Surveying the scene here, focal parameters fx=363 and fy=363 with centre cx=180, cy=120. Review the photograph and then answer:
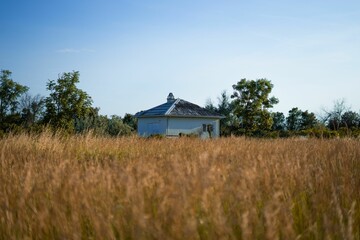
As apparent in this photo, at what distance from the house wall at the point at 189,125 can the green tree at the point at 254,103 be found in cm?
581

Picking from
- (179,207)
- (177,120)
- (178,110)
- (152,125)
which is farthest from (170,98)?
(179,207)

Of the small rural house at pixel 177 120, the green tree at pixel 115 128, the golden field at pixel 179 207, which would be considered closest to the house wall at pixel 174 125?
the small rural house at pixel 177 120

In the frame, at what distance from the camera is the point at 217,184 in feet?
9.16

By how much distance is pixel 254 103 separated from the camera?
42.6 m

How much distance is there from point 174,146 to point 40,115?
33873 millimetres

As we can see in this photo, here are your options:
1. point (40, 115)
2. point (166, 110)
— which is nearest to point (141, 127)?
point (166, 110)

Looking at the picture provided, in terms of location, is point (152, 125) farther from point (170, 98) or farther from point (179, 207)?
point (179, 207)

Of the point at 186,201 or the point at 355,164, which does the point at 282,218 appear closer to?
the point at 186,201

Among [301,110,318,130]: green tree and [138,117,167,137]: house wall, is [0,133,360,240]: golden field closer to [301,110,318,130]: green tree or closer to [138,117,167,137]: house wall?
[138,117,167,137]: house wall

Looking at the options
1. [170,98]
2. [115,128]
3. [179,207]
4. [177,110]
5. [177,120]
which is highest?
[170,98]

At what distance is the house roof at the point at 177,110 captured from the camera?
115 feet

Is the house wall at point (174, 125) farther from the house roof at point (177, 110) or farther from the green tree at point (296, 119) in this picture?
the green tree at point (296, 119)

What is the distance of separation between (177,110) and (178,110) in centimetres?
14

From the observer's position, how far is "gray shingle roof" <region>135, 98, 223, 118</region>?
35.2 meters
